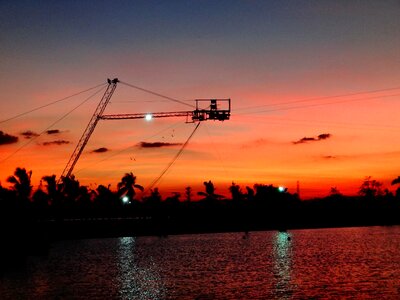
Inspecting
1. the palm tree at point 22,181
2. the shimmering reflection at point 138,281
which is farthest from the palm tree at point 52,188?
the shimmering reflection at point 138,281

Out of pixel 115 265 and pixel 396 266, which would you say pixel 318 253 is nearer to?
pixel 396 266

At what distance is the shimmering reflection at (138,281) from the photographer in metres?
73.2

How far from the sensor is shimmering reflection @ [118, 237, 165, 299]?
73188 millimetres

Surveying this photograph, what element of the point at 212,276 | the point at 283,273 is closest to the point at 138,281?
the point at 212,276

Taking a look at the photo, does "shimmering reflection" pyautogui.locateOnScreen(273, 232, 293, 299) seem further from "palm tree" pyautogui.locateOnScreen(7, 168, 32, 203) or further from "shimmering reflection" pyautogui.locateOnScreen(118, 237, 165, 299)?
"palm tree" pyautogui.locateOnScreen(7, 168, 32, 203)

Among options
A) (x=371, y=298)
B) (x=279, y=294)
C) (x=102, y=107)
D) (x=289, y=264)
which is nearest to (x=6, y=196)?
(x=102, y=107)

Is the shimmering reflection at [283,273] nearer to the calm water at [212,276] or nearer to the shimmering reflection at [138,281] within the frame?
the calm water at [212,276]

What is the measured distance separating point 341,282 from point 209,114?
36206 mm

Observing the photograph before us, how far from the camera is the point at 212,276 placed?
295ft

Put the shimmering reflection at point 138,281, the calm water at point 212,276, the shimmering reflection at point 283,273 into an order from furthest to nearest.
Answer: the shimmering reflection at point 138,281 → the shimmering reflection at point 283,273 → the calm water at point 212,276

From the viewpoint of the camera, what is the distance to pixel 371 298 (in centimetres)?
6506

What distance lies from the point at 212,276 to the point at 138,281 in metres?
11.8

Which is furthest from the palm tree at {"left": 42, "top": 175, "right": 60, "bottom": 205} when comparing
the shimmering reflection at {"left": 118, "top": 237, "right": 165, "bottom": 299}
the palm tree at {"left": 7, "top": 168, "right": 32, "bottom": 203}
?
the shimmering reflection at {"left": 118, "top": 237, "right": 165, "bottom": 299}

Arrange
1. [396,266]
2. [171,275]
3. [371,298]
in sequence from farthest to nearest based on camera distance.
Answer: [396,266] < [171,275] < [371,298]
